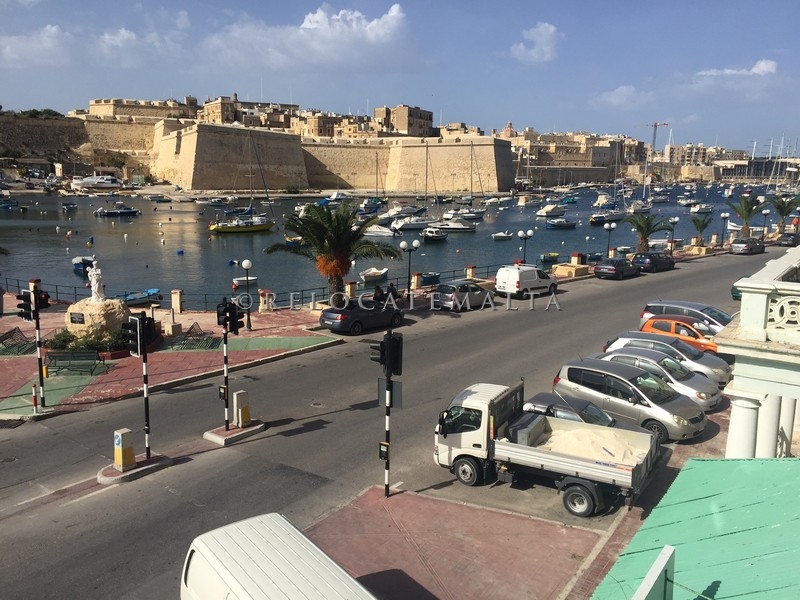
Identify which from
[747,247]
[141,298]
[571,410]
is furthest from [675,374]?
[747,247]

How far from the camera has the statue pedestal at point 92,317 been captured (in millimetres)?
16453

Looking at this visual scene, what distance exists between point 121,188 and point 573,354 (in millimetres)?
119795

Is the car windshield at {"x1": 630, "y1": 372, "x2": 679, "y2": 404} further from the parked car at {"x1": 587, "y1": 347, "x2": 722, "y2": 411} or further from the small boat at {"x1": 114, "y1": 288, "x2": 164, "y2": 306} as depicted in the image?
the small boat at {"x1": 114, "y1": 288, "x2": 164, "y2": 306}

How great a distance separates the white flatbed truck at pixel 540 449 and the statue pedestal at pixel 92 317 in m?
10.8

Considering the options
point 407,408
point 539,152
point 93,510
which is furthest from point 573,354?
point 539,152

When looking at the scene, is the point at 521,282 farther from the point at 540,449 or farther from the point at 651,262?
the point at 540,449

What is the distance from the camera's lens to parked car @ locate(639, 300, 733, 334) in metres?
16.9

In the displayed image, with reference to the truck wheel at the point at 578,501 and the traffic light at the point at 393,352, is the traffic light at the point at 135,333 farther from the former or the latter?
the truck wheel at the point at 578,501

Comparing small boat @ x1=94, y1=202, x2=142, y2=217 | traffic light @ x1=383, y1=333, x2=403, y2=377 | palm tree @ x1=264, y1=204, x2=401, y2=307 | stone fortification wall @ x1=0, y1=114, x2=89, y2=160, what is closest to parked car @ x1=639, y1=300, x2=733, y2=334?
palm tree @ x1=264, y1=204, x2=401, y2=307

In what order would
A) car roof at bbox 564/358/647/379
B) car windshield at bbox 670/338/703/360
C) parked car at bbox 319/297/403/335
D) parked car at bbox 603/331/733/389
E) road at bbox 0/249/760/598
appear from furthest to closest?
parked car at bbox 319/297/403/335
car windshield at bbox 670/338/703/360
parked car at bbox 603/331/733/389
car roof at bbox 564/358/647/379
road at bbox 0/249/760/598

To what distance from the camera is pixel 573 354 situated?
16.8 meters

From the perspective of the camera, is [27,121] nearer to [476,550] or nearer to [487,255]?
[487,255]

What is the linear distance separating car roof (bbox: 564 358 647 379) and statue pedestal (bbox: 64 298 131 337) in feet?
38.5

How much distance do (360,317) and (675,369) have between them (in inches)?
368
